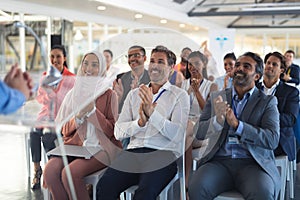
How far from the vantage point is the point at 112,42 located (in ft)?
7.52

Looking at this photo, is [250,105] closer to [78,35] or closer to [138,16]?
[138,16]

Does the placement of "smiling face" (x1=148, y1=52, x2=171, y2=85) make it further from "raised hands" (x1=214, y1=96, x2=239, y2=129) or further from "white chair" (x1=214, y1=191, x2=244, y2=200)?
"white chair" (x1=214, y1=191, x2=244, y2=200)

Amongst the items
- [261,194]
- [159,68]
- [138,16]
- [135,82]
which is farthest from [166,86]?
[138,16]

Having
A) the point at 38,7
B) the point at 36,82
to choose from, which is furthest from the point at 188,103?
the point at 38,7

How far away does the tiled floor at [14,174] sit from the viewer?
3.11m

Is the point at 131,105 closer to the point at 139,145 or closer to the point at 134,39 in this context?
the point at 139,145

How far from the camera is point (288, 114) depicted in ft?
8.99

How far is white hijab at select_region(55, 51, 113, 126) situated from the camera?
2083 mm

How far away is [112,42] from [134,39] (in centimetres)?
13

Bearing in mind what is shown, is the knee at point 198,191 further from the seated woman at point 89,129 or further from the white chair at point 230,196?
the seated woman at point 89,129

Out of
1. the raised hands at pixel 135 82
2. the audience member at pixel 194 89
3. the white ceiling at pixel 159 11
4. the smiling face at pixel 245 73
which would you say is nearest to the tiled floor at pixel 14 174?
the raised hands at pixel 135 82

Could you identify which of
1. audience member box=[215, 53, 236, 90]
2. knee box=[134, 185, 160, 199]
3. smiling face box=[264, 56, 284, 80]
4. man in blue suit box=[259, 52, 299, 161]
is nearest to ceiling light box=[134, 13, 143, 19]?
audience member box=[215, 53, 236, 90]

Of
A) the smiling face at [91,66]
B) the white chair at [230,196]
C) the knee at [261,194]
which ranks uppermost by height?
the smiling face at [91,66]

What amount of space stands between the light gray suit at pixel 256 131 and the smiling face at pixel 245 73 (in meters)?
0.07
